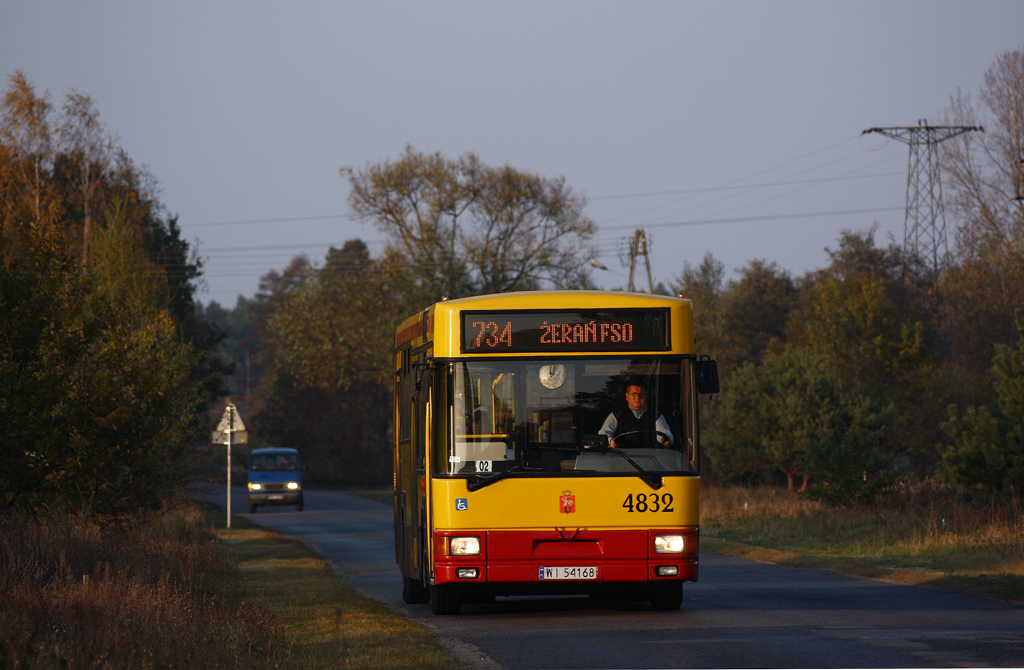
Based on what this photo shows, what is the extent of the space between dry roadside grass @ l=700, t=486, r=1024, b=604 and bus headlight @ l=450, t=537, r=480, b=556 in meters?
5.92

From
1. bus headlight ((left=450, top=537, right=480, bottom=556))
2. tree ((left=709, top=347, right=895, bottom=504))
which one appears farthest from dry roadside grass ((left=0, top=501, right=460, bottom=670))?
tree ((left=709, top=347, right=895, bottom=504))

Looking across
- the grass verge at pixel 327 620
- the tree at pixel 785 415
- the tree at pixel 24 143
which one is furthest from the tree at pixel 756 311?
the grass verge at pixel 327 620

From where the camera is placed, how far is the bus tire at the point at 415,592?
15039 mm

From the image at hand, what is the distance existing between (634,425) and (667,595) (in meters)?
2.24

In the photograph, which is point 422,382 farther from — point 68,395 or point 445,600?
point 68,395

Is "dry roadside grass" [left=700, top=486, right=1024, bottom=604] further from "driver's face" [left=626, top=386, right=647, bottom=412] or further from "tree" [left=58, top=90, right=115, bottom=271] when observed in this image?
"tree" [left=58, top=90, right=115, bottom=271]

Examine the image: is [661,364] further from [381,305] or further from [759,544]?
[381,305]

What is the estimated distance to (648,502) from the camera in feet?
41.4

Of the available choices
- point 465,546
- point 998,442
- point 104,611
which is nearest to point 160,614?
point 104,611

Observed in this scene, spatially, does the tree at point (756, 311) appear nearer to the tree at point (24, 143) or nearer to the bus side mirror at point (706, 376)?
the tree at point (24, 143)

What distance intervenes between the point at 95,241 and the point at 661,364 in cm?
2489

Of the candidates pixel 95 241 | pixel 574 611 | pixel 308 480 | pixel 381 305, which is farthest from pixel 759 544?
pixel 308 480

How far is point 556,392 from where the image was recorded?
1268cm

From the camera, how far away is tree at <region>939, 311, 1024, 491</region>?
2384 centimetres
